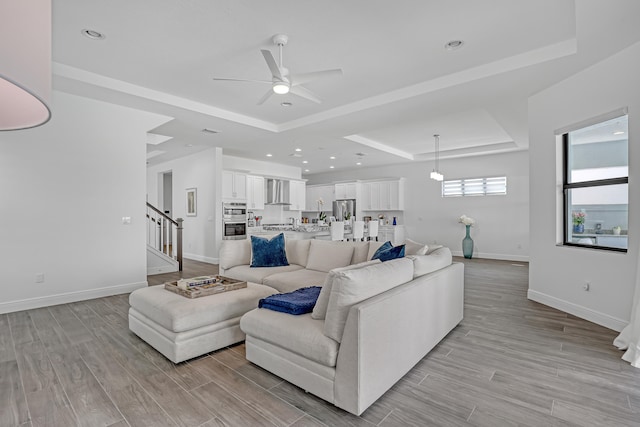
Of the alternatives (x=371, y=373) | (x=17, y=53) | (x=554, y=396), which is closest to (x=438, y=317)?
(x=554, y=396)

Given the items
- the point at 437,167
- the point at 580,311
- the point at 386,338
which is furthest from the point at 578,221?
the point at 437,167

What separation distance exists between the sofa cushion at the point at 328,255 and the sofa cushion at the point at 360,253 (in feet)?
0.17

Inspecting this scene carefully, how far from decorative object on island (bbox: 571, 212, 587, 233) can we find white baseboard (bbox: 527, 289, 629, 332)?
2.93 feet

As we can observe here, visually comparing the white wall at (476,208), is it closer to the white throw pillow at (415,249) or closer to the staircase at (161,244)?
the white throw pillow at (415,249)

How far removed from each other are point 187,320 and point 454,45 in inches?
143

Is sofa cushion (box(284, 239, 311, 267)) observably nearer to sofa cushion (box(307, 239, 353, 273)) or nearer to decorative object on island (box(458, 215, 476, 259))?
sofa cushion (box(307, 239, 353, 273))

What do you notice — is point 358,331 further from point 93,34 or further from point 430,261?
point 93,34

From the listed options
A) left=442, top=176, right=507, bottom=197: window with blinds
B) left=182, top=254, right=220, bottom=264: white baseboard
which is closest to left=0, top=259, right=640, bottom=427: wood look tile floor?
left=182, top=254, right=220, bottom=264: white baseboard

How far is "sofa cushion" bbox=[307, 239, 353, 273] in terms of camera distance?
14.0 ft

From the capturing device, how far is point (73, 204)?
4.57 metres

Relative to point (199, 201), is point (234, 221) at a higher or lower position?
lower

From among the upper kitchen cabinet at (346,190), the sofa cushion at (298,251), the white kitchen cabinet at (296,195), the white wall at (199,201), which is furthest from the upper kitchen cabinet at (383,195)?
the sofa cushion at (298,251)

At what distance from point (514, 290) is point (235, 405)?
182 inches

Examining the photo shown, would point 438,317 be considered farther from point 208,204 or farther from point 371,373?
point 208,204
